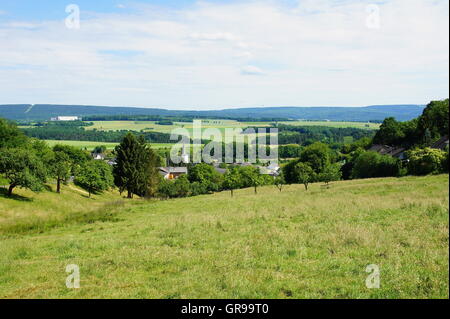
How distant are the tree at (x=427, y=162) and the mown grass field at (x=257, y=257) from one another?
1615cm

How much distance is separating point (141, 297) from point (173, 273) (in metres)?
1.94

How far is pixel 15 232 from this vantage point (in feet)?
72.3

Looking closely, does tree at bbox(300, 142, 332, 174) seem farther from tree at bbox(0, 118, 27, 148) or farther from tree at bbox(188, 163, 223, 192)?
tree at bbox(0, 118, 27, 148)

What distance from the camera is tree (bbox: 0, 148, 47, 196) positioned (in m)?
43.0

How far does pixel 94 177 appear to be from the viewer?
204 feet

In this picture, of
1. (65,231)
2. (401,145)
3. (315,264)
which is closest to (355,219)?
(315,264)

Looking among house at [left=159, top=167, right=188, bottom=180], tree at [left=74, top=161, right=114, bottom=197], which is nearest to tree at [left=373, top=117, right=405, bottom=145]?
tree at [left=74, top=161, right=114, bottom=197]

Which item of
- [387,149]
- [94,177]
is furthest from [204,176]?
[387,149]

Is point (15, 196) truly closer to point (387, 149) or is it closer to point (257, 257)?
point (257, 257)

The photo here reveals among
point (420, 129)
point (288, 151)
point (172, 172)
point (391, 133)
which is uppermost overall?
point (420, 129)

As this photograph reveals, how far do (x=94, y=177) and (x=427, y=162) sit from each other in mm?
49452

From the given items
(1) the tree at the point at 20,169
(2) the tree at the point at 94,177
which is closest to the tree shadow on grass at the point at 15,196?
(1) the tree at the point at 20,169

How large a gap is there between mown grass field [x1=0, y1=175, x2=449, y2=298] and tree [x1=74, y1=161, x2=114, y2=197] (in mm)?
44852
